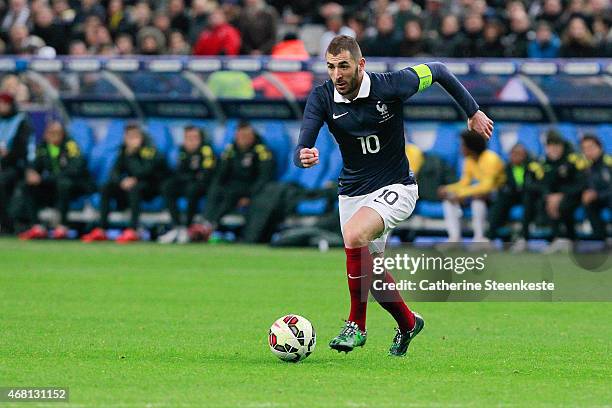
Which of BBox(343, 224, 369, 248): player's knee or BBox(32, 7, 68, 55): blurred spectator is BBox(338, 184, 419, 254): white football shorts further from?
BBox(32, 7, 68, 55): blurred spectator

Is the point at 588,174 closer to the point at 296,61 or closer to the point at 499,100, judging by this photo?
the point at 499,100

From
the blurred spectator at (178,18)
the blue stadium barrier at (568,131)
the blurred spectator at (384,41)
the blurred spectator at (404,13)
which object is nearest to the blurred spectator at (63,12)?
the blurred spectator at (178,18)

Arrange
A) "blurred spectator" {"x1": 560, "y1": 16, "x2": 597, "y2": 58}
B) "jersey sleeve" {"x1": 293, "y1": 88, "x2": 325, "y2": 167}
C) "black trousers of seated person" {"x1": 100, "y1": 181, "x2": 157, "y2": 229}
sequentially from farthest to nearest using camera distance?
1. "black trousers of seated person" {"x1": 100, "y1": 181, "x2": 157, "y2": 229}
2. "blurred spectator" {"x1": 560, "y1": 16, "x2": 597, "y2": 58}
3. "jersey sleeve" {"x1": 293, "y1": 88, "x2": 325, "y2": 167}

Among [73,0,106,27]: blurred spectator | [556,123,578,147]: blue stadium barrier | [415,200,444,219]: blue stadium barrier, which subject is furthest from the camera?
[73,0,106,27]: blurred spectator

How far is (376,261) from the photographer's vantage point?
380 inches

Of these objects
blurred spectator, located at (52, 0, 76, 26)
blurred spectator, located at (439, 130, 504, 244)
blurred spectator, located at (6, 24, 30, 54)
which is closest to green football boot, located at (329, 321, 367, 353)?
blurred spectator, located at (439, 130, 504, 244)

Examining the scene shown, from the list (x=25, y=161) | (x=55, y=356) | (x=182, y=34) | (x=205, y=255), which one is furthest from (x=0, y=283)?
(x=182, y=34)

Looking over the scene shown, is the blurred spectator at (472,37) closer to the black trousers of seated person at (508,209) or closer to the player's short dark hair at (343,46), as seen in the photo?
the black trousers of seated person at (508,209)

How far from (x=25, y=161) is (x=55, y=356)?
13.2 metres

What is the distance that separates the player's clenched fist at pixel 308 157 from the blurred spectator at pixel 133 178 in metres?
12.6

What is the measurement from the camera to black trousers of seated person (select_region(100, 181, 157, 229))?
21438 millimetres

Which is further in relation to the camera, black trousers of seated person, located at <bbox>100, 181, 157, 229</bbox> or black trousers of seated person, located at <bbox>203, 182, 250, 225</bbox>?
black trousers of seated person, located at <bbox>100, 181, 157, 229</bbox>

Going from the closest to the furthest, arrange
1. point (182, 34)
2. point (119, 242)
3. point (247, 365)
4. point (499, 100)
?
1. point (247, 365)
2. point (499, 100)
3. point (119, 242)
4. point (182, 34)

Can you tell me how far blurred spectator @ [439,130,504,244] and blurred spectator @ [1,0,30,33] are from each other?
1157 cm
